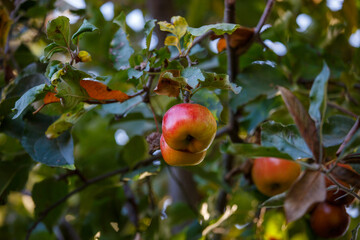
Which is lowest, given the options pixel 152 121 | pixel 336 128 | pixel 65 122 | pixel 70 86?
pixel 152 121

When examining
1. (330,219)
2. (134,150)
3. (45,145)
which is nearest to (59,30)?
(45,145)

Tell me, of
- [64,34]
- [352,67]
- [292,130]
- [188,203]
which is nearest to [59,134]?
[64,34]

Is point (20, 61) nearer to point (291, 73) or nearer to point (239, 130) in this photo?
point (239, 130)

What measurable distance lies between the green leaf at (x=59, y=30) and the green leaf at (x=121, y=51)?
181 millimetres

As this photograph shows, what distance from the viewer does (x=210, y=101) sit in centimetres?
85

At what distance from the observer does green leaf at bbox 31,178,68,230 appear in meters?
1.09

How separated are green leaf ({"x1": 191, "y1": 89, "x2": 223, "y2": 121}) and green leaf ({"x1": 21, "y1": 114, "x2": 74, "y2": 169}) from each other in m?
0.32

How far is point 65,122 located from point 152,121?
1.46ft

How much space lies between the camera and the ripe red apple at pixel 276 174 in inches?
38.9

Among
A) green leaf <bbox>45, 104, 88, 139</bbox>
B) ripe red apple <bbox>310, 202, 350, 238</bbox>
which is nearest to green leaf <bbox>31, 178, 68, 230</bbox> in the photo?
green leaf <bbox>45, 104, 88, 139</bbox>

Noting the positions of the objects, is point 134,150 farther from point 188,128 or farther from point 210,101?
point 188,128

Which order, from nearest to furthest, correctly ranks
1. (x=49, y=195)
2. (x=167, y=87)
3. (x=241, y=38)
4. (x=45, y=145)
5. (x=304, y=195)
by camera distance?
1. (x=304, y=195)
2. (x=167, y=87)
3. (x=45, y=145)
4. (x=241, y=38)
5. (x=49, y=195)

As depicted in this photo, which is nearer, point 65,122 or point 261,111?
point 65,122

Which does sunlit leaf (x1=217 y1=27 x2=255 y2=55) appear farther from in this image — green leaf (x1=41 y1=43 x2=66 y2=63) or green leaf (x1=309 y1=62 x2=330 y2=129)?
green leaf (x1=41 y1=43 x2=66 y2=63)
